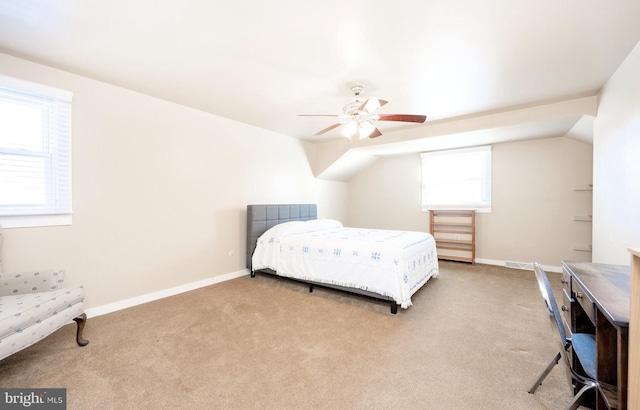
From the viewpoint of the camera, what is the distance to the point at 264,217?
14.3ft

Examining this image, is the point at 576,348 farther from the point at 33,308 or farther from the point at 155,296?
the point at 155,296

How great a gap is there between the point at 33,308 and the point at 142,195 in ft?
5.20

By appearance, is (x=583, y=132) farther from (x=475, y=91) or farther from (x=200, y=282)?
(x=200, y=282)

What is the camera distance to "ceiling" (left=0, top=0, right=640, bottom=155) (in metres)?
1.76

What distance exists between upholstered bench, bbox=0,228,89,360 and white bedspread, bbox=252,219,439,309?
218cm

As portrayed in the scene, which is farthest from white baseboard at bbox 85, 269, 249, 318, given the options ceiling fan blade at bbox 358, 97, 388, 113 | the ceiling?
ceiling fan blade at bbox 358, 97, 388, 113

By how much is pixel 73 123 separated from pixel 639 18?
Answer: 4842 millimetres

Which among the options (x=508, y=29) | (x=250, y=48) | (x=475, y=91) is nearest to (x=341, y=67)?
(x=250, y=48)

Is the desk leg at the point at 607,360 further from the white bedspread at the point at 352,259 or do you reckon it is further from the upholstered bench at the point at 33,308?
the upholstered bench at the point at 33,308

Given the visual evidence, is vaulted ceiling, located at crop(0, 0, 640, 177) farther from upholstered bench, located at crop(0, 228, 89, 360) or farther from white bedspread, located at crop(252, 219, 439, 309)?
upholstered bench, located at crop(0, 228, 89, 360)

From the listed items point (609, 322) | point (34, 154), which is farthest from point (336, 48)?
point (34, 154)

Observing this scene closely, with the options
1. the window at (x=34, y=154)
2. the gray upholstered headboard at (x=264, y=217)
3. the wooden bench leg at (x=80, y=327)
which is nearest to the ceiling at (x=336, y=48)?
the window at (x=34, y=154)

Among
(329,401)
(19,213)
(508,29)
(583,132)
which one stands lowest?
(329,401)

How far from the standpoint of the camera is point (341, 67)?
2482mm
